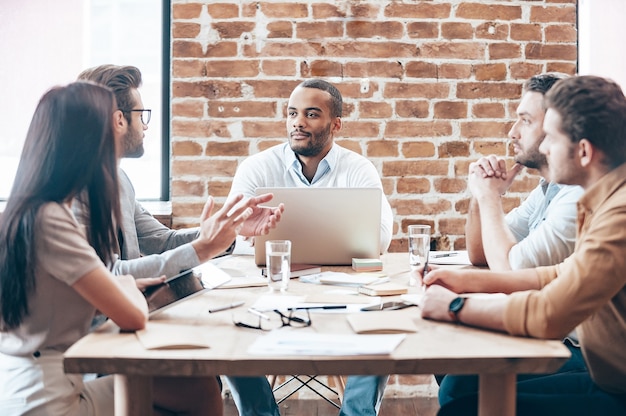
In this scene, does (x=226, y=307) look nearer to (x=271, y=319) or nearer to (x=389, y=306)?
(x=271, y=319)

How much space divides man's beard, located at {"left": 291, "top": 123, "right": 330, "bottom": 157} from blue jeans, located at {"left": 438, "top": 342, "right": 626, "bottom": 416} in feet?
4.67

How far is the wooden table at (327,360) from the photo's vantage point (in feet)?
3.78

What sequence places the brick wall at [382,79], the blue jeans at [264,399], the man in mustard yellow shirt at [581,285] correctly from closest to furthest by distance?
1. the man in mustard yellow shirt at [581,285]
2. the blue jeans at [264,399]
3. the brick wall at [382,79]

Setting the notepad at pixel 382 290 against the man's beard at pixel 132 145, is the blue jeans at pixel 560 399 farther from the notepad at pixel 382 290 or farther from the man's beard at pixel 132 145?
the man's beard at pixel 132 145

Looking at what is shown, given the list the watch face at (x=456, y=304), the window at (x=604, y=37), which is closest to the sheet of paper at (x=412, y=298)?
the watch face at (x=456, y=304)

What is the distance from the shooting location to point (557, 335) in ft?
4.17

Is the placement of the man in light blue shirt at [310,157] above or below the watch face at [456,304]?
above

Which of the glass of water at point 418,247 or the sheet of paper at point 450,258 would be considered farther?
the sheet of paper at point 450,258

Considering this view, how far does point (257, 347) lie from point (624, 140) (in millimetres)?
892

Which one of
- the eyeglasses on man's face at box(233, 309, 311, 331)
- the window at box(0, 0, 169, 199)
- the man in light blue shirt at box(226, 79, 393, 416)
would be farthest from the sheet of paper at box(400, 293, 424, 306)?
the window at box(0, 0, 169, 199)

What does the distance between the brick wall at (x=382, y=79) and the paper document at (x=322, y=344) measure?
71.2 inches

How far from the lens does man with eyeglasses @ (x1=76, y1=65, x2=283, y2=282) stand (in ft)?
5.99

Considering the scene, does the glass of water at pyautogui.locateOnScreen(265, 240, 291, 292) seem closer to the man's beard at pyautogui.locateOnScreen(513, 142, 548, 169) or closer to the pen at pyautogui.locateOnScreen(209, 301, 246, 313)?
the pen at pyautogui.locateOnScreen(209, 301, 246, 313)

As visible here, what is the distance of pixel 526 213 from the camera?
7.88 ft
